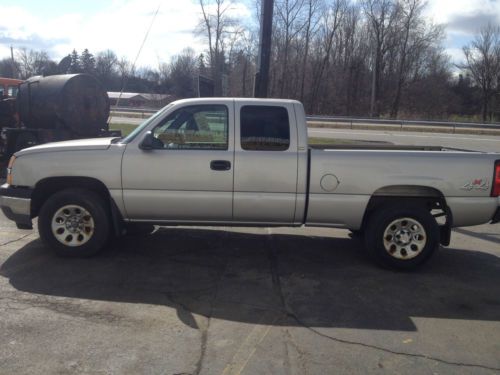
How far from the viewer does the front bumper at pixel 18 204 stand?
5.54m

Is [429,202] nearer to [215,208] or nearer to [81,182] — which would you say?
[215,208]

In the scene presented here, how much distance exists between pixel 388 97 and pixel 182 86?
3503cm

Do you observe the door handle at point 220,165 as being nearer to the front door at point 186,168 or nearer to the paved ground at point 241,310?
the front door at point 186,168

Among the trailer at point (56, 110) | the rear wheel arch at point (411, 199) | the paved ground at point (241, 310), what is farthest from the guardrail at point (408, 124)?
the rear wheel arch at point (411, 199)

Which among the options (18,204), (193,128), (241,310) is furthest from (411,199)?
(18,204)

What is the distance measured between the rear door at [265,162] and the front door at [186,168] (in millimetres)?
116

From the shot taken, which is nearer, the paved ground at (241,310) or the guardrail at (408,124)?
the paved ground at (241,310)

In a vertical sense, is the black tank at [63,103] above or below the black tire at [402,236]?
above

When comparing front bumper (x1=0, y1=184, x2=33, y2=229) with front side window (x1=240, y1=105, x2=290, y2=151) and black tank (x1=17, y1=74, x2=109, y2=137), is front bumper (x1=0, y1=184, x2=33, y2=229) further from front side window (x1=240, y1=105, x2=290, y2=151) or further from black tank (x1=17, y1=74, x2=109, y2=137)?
black tank (x1=17, y1=74, x2=109, y2=137)

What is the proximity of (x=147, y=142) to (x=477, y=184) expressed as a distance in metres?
3.65

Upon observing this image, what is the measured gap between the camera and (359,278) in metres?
5.28

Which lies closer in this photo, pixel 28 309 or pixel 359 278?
pixel 28 309

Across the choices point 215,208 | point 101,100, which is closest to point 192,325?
point 215,208

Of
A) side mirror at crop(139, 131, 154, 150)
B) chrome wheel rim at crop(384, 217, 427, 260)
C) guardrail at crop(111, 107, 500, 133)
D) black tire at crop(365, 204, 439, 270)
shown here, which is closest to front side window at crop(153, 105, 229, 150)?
side mirror at crop(139, 131, 154, 150)
